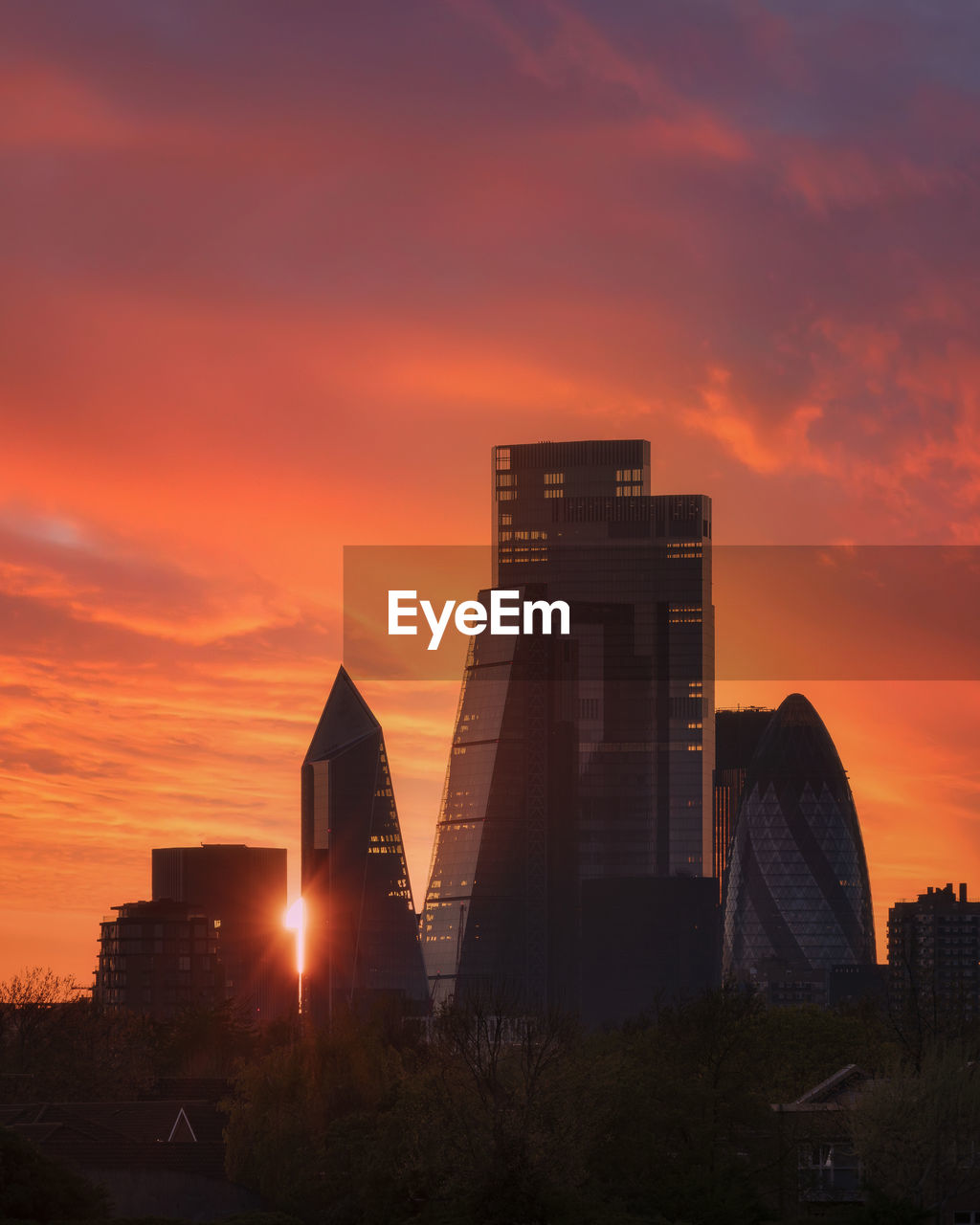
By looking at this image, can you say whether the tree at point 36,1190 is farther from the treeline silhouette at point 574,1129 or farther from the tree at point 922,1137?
the tree at point 922,1137

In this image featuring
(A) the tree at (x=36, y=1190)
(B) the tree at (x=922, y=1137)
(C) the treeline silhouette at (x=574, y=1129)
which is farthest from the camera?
(B) the tree at (x=922, y=1137)

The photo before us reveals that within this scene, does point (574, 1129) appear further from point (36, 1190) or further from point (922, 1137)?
point (36, 1190)

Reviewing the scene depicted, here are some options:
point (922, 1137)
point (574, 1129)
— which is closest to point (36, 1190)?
point (574, 1129)

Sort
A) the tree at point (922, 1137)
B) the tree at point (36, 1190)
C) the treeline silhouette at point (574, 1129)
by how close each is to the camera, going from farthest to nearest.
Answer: the tree at point (922, 1137)
the tree at point (36, 1190)
the treeline silhouette at point (574, 1129)

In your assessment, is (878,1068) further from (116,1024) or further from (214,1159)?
(116,1024)

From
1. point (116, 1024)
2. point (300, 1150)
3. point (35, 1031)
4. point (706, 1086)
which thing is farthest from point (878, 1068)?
point (116, 1024)

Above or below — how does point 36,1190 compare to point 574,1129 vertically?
below

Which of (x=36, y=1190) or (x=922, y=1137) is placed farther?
(x=922, y=1137)

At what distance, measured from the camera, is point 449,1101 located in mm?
85688

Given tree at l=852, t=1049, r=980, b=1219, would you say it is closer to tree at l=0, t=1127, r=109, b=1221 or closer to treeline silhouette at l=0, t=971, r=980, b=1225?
treeline silhouette at l=0, t=971, r=980, b=1225

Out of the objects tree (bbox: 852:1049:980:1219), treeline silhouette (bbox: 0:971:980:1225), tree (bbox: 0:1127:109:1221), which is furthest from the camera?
tree (bbox: 852:1049:980:1219)

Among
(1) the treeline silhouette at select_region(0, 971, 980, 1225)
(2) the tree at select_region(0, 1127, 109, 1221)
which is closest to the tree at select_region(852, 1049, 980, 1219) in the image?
(1) the treeline silhouette at select_region(0, 971, 980, 1225)

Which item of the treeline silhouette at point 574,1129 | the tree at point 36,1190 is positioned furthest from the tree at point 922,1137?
the tree at point 36,1190

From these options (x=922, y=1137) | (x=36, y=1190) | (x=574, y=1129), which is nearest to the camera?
(x=574, y=1129)
